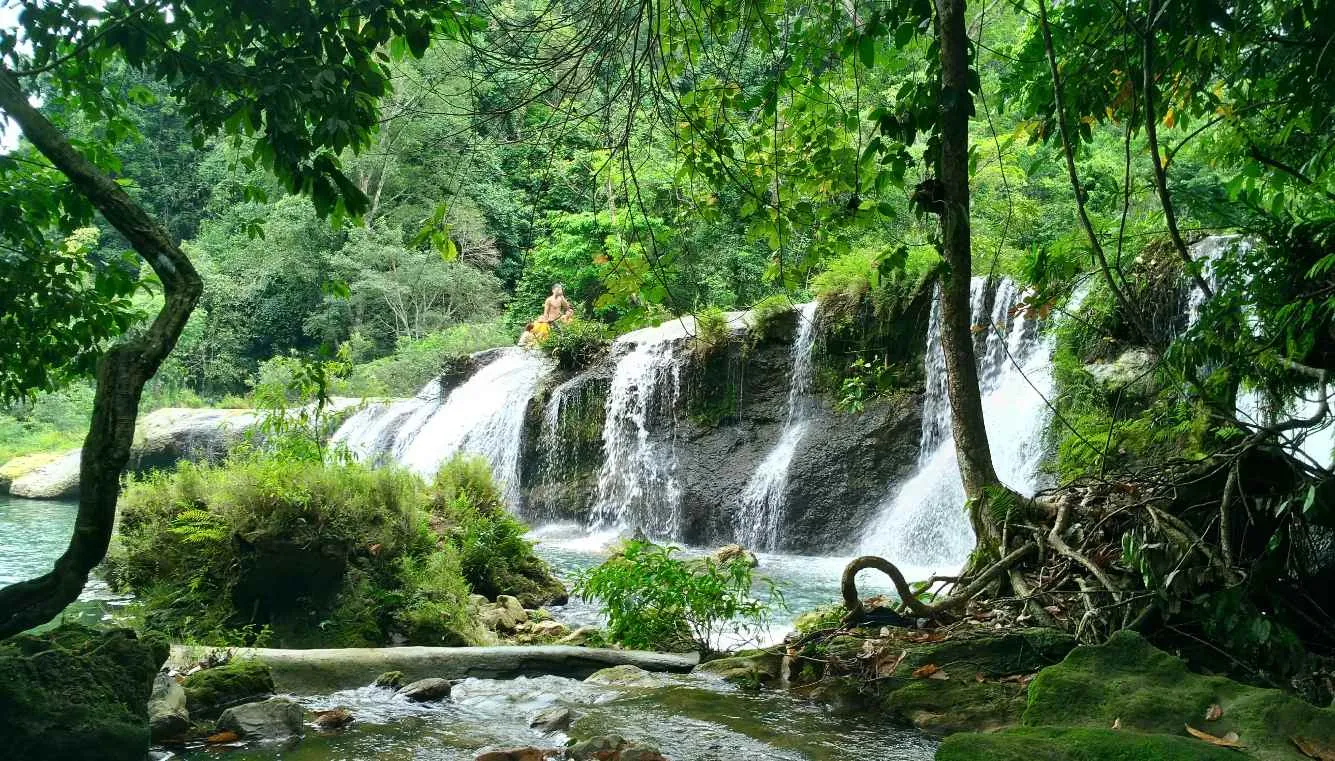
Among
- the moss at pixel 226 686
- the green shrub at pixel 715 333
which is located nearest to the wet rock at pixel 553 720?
the moss at pixel 226 686

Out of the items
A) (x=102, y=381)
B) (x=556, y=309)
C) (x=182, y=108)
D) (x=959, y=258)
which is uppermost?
(x=556, y=309)

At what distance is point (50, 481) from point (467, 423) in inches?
468

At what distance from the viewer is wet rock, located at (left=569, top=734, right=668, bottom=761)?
4.29m

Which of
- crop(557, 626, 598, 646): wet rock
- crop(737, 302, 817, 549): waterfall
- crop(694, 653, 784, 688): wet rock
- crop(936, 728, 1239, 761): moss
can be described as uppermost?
crop(737, 302, 817, 549): waterfall

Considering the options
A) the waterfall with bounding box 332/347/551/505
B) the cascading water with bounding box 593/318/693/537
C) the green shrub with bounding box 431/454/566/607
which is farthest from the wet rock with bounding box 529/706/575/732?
the waterfall with bounding box 332/347/551/505

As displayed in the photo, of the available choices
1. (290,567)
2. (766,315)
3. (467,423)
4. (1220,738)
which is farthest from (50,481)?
(1220,738)

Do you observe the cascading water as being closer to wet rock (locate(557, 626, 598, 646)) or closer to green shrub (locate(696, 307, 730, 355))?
green shrub (locate(696, 307, 730, 355))

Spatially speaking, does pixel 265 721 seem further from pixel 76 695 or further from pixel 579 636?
pixel 579 636

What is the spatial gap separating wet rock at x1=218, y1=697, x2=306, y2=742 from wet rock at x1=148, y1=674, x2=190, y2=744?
0.59 ft

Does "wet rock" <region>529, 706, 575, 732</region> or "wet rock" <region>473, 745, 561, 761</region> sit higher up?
"wet rock" <region>473, 745, 561, 761</region>

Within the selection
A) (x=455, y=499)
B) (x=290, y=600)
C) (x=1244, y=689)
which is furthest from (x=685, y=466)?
(x=1244, y=689)

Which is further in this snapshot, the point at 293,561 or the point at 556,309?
the point at 556,309

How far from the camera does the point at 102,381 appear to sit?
349cm

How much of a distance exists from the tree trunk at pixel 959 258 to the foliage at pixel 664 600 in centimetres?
192
